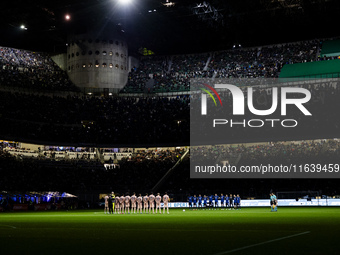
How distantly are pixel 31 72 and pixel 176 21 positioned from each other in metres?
27.1

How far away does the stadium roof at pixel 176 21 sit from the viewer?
56656 millimetres

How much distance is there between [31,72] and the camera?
74.0 m

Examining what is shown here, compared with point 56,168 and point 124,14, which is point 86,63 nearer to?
point 124,14

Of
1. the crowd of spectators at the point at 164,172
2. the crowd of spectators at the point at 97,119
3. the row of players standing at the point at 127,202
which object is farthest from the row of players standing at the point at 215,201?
the crowd of spectators at the point at 97,119

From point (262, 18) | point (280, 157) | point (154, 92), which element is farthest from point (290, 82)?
point (154, 92)

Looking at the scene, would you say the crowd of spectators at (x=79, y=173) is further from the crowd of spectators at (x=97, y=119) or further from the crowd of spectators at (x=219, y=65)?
the crowd of spectators at (x=219, y=65)

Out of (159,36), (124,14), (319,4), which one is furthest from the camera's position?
(159,36)

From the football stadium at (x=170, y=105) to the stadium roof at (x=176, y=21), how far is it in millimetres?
331

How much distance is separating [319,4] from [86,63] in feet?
136

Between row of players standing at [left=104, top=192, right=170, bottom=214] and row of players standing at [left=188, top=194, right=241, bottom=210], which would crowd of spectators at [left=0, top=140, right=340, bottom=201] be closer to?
row of players standing at [left=188, top=194, right=241, bottom=210]

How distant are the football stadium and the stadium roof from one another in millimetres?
331

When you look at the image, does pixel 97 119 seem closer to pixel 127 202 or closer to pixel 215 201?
pixel 215 201

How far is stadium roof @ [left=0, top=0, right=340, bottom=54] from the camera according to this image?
56.7m

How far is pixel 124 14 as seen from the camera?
64312mm
